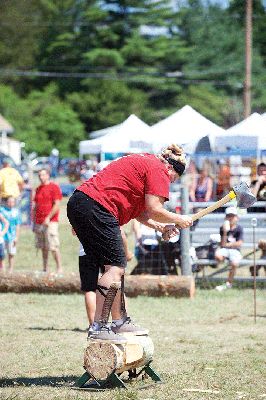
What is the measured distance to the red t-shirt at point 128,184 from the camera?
758 centimetres

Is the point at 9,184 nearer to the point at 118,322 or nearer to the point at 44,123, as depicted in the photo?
the point at 118,322

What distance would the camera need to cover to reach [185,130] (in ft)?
60.9

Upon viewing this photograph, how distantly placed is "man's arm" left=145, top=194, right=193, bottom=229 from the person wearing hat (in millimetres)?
7285

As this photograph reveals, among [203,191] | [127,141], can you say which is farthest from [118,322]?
[127,141]

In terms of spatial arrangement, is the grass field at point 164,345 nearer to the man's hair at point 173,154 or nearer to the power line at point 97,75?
the man's hair at point 173,154

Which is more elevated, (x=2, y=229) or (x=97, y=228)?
(x=97, y=228)

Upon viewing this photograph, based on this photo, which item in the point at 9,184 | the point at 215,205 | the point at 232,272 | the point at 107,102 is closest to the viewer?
the point at 215,205

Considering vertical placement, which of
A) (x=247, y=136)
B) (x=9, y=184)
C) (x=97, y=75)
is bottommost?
(x=9, y=184)

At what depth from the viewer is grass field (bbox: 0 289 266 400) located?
754 centimetres

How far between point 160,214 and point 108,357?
1119 mm

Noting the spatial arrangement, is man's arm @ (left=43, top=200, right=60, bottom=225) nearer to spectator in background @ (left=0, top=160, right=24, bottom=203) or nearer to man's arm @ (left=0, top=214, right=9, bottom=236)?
man's arm @ (left=0, top=214, right=9, bottom=236)

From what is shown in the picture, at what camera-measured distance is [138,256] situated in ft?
50.6

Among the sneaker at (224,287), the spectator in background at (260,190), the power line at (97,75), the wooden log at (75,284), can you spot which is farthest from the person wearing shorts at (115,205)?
the power line at (97,75)

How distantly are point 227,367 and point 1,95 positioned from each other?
204 feet
